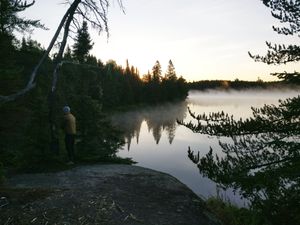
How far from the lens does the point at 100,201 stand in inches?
362

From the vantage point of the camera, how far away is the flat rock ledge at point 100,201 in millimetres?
8148

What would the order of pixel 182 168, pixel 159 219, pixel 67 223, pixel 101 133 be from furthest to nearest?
pixel 182 168 < pixel 101 133 < pixel 159 219 < pixel 67 223

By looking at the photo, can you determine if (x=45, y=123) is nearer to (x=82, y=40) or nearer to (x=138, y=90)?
(x=82, y=40)

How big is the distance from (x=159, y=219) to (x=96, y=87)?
15349mm

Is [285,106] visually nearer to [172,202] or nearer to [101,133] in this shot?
→ [172,202]

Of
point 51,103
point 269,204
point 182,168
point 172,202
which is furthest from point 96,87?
point 269,204

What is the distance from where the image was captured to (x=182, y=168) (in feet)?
91.2

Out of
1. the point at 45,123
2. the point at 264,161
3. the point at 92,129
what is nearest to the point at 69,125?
the point at 45,123

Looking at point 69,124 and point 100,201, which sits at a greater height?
point 69,124

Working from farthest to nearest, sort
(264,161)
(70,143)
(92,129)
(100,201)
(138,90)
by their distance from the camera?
(138,90) < (92,129) < (70,143) < (100,201) < (264,161)

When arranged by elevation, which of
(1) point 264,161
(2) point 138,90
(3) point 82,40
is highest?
(3) point 82,40

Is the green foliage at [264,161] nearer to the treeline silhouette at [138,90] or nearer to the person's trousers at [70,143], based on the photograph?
the person's trousers at [70,143]

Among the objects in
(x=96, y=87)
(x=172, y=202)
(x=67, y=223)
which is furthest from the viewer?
(x=96, y=87)

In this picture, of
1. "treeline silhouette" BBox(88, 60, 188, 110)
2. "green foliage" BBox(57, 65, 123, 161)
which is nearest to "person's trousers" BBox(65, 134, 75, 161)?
"green foliage" BBox(57, 65, 123, 161)
